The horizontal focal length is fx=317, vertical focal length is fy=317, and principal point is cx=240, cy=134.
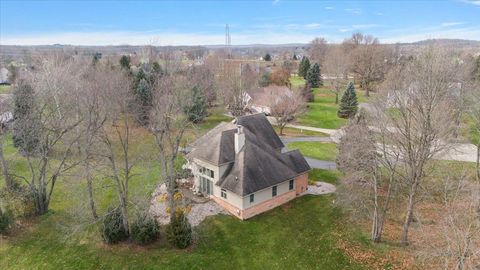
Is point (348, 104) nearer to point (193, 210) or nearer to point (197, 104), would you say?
point (197, 104)

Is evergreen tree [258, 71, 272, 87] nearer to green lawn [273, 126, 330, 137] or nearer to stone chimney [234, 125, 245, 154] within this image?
green lawn [273, 126, 330, 137]

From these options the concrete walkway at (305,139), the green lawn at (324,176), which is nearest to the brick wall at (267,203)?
the green lawn at (324,176)

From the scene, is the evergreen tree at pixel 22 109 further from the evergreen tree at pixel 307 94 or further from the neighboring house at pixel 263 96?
the evergreen tree at pixel 307 94

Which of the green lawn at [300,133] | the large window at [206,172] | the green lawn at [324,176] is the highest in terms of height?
the large window at [206,172]

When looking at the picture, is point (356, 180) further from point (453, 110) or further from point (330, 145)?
point (330, 145)

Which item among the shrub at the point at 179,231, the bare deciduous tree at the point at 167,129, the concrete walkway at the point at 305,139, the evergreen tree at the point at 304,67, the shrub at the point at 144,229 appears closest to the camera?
the shrub at the point at 179,231

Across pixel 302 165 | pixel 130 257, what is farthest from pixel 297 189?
pixel 130 257

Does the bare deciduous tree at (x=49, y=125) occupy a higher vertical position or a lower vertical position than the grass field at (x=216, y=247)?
higher
